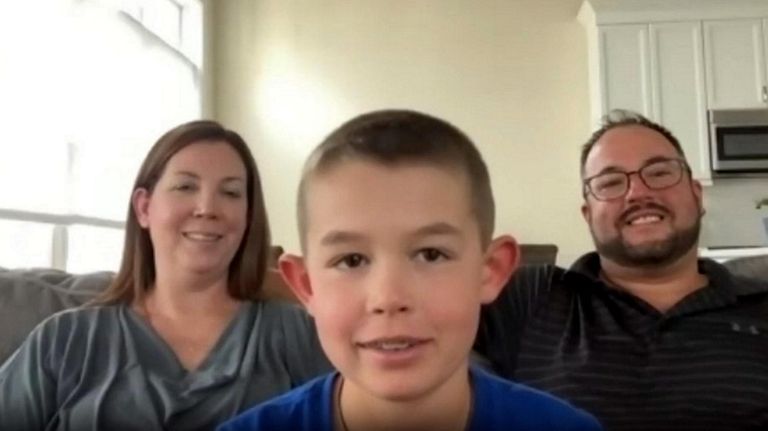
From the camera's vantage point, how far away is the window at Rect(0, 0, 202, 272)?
3.08 m

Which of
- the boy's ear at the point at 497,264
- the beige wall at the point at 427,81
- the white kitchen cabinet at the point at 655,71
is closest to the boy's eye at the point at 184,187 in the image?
the boy's ear at the point at 497,264

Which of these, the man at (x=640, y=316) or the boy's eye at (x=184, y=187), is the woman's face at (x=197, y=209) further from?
the man at (x=640, y=316)

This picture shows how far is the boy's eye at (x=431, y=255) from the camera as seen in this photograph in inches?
34.2

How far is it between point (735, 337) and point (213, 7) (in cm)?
435

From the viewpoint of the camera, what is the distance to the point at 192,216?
65.4 inches

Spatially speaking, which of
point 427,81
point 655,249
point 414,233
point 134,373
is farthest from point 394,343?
point 427,81

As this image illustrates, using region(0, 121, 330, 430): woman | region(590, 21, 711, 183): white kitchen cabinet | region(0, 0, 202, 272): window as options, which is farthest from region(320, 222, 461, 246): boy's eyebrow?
region(590, 21, 711, 183): white kitchen cabinet

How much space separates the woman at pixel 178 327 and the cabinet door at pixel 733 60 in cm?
378

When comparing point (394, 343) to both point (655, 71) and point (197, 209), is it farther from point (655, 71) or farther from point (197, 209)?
point (655, 71)

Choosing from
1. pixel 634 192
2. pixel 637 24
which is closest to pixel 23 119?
pixel 634 192

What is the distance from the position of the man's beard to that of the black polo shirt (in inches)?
3.3

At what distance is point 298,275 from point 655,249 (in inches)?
43.3

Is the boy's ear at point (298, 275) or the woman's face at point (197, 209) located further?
the woman's face at point (197, 209)

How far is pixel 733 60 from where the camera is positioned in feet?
15.9
